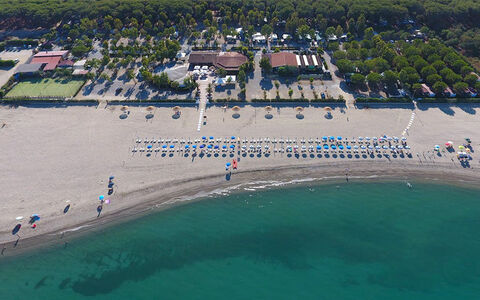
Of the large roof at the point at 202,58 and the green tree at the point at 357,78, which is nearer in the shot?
the green tree at the point at 357,78

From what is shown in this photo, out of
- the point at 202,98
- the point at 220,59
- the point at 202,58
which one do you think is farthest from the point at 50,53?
the point at 202,98

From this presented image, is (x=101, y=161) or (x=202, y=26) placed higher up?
(x=202, y=26)

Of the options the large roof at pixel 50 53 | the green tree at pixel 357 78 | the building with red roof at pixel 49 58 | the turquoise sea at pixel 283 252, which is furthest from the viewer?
the large roof at pixel 50 53

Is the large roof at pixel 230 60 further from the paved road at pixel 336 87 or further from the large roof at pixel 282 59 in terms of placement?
the paved road at pixel 336 87

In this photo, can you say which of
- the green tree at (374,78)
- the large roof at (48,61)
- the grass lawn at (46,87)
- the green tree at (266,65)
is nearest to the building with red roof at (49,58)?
the large roof at (48,61)

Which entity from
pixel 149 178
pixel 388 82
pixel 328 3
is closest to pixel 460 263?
pixel 388 82

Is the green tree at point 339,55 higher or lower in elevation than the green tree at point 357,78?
higher

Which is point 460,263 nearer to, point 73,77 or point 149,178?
point 149,178
